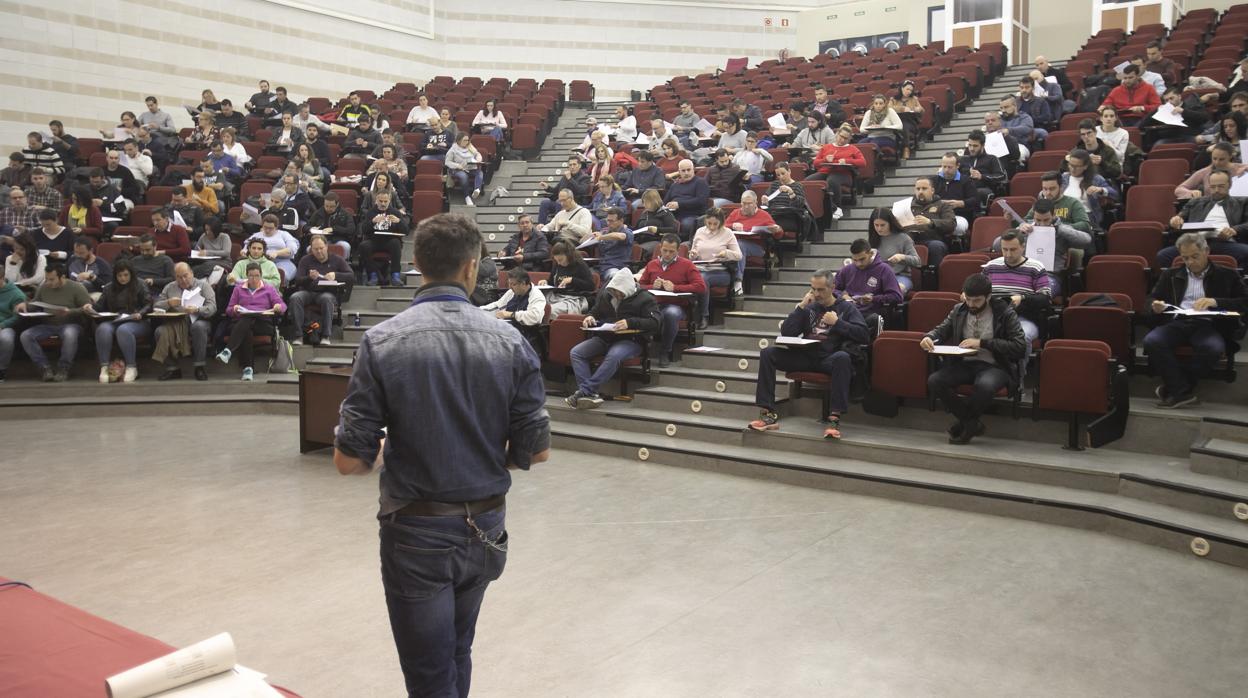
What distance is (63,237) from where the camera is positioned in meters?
8.61

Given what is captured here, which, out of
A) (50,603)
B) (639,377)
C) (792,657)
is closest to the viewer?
(50,603)

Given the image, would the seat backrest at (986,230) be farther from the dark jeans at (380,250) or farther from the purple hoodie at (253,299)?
the purple hoodie at (253,299)

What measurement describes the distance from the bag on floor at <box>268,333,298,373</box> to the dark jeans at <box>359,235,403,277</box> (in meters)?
1.52

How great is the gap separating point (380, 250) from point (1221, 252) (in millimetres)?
7354

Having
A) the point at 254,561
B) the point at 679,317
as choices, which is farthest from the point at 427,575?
the point at 679,317

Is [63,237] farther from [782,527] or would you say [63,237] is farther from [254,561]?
[782,527]

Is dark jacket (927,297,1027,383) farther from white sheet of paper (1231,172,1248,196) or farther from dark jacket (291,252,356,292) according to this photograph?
dark jacket (291,252,356,292)

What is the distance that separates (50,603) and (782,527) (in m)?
3.01

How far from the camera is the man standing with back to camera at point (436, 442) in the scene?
1873 mm

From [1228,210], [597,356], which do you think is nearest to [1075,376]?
[1228,210]

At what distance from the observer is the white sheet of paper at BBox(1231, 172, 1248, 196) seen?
6.22 meters

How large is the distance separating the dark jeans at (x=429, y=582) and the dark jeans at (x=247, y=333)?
658 centimetres

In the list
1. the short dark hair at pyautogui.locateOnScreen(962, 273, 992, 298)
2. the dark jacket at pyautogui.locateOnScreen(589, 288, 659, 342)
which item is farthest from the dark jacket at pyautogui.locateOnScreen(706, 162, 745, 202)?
the short dark hair at pyautogui.locateOnScreen(962, 273, 992, 298)

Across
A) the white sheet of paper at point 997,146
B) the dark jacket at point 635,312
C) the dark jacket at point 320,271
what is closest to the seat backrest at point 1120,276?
the white sheet of paper at point 997,146
